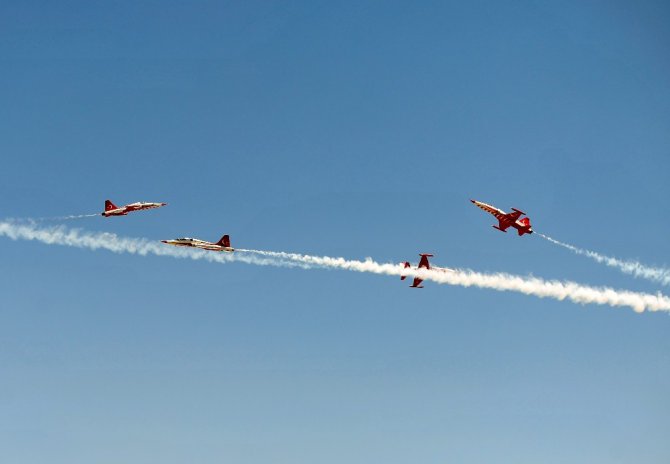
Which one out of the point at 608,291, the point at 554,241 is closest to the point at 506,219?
the point at 554,241

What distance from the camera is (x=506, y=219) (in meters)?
196

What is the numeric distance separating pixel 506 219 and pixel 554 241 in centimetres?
1630

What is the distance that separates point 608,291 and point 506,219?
31.1 metres

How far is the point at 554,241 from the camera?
7229 inches

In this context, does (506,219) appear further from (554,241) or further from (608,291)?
(608,291)

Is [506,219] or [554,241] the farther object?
[506,219]

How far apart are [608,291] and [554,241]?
23.5 m

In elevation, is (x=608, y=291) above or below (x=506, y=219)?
below
